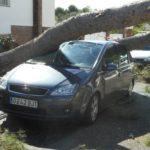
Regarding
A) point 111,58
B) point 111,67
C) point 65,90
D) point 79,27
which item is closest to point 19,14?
point 79,27

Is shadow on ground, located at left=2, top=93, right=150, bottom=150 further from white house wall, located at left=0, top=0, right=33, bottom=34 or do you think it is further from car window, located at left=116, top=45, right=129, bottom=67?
white house wall, located at left=0, top=0, right=33, bottom=34

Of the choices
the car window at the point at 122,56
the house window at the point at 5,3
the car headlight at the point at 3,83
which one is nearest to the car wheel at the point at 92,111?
the car headlight at the point at 3,83

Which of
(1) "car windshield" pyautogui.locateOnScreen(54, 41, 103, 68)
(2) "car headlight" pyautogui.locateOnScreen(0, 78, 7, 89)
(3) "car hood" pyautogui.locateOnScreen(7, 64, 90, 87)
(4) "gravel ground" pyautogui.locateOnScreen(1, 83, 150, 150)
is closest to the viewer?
(4) "gravel ground" pyautogui.locateOnScreen(1, 83, 150, 150)

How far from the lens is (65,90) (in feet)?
27.5

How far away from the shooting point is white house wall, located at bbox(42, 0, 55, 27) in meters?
25.9

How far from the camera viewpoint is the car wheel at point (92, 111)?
29.0 feet

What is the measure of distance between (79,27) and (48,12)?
15130mm

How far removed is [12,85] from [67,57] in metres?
1.65

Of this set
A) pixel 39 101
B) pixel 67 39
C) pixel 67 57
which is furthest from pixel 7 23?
pixel 39 101

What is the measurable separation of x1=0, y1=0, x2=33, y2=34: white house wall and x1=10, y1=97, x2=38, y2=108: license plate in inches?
524

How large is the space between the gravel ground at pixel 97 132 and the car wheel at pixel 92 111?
0.39ft

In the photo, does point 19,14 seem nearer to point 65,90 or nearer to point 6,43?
point 6,43

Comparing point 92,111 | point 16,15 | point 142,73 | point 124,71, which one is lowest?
point 92,111

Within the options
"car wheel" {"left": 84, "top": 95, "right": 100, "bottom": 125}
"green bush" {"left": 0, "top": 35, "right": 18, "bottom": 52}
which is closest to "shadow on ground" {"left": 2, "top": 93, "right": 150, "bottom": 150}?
"car wheel" {"left": 84, "top": 95, "right": 100, "bottom": 125}
